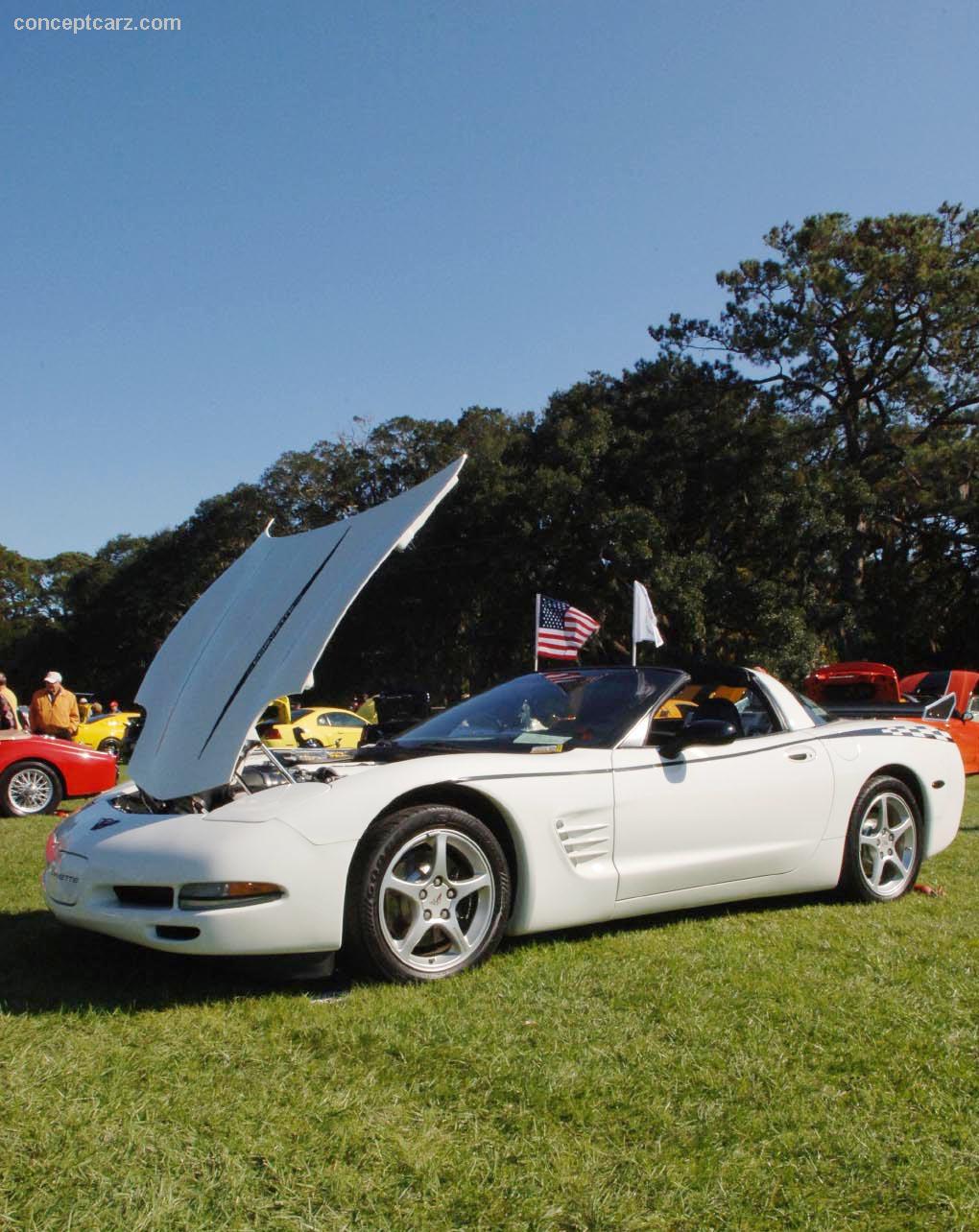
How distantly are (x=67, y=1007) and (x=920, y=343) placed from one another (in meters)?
28.8

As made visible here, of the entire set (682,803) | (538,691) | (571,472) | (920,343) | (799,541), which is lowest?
(682,803)

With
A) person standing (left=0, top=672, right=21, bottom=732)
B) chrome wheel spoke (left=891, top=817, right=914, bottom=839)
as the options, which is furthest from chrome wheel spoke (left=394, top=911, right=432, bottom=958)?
person standing (left=0, top=672, right=21, bottom=732)

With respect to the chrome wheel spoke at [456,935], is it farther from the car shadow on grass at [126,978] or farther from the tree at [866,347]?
the tree at [866,347]

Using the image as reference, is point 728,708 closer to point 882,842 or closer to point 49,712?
point 882,842

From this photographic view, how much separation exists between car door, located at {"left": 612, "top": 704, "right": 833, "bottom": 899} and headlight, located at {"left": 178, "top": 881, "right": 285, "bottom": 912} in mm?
1488

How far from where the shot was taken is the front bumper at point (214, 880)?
3.54 metres

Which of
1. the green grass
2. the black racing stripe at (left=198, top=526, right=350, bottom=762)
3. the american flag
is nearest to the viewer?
the green grass

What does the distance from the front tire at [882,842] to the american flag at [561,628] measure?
9.51m

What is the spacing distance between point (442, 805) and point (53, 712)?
977 centimetres

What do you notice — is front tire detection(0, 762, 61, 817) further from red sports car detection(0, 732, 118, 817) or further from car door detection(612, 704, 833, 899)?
car door detection(612, 704, 833, 899)

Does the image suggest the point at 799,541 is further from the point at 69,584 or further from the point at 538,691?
the point at 69,584

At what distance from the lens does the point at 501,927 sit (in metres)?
4.05

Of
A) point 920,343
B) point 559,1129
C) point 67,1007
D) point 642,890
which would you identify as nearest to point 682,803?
point 642,890

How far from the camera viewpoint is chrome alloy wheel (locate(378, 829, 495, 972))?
12.6 ft
